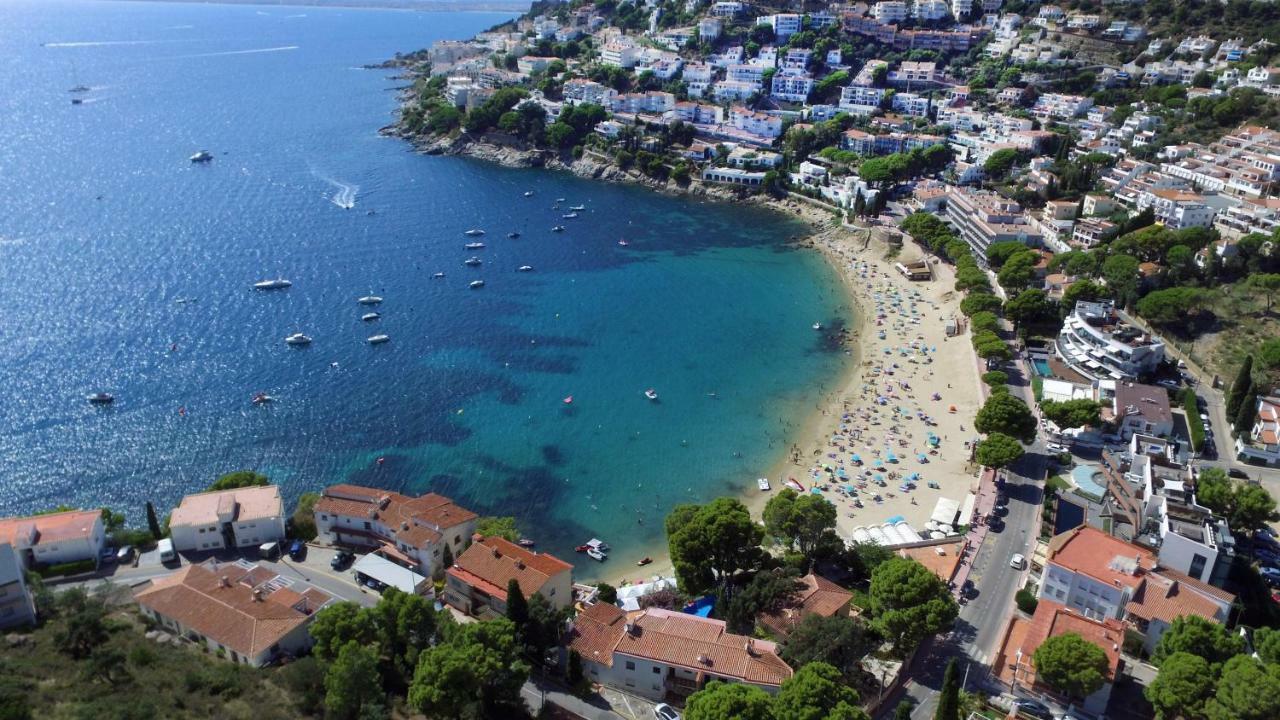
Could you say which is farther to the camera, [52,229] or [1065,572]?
[52,229]

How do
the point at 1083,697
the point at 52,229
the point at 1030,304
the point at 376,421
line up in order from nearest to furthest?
1. the point at 1083,697
2. the point at 376,421
3. the point at 1030,304
4. the point at 52,229

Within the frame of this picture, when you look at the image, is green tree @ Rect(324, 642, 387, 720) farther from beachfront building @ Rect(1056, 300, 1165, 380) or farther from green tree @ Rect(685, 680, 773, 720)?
beachfront building @ Rect(1056, 300, 1165, 380)

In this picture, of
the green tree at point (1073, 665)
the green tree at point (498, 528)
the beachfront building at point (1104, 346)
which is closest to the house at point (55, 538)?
the green tree at point (498, 528)

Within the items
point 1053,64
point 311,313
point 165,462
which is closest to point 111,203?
point 311,313

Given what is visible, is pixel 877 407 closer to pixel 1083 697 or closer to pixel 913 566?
pixel 913 566

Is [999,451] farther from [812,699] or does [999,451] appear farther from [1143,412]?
[812,699]
